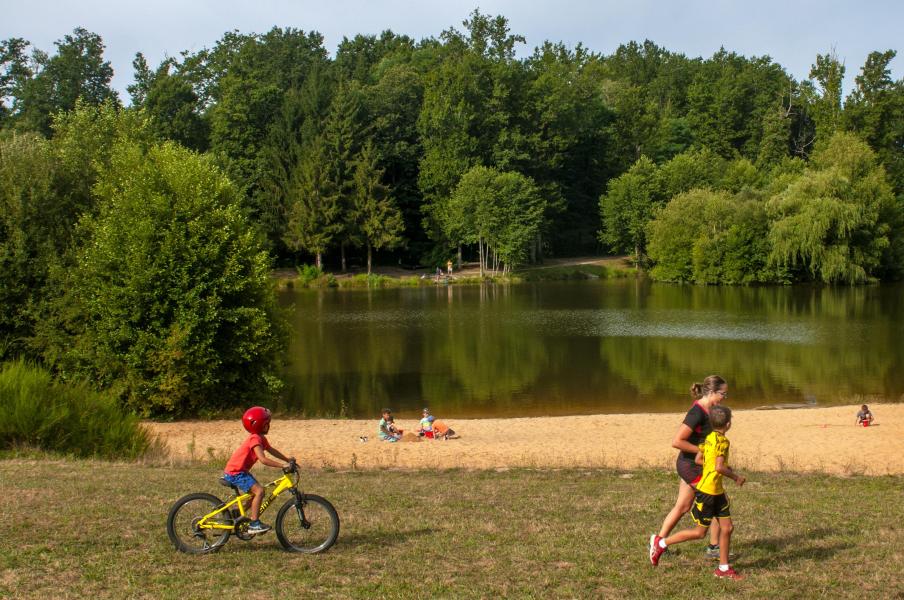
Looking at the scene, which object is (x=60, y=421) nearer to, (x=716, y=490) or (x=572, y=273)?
(x=716, y=490)

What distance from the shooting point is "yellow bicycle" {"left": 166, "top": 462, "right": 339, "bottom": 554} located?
8031 millimetres

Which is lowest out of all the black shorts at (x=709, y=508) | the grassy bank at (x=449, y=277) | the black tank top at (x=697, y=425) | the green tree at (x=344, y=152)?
the black shorts at (x=709, y=508)

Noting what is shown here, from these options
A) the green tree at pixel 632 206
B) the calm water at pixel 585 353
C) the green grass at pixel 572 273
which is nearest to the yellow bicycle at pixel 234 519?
the calm water at pixel 585 353

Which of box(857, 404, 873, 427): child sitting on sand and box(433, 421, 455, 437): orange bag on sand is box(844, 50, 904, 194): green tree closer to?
box(857, 404, 873, 427): child sitting on sand

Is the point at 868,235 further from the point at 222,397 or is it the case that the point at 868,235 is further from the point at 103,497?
the point at 103,497

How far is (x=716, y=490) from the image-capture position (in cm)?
743

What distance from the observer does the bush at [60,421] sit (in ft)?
48.7

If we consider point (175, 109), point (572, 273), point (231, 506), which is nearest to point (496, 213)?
point (572, 273)

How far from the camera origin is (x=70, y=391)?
53.6 ft

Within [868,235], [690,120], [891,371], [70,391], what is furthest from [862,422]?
[690,120]

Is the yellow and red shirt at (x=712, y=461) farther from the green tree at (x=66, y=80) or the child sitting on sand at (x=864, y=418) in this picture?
the green tree at (x=66, y=80)

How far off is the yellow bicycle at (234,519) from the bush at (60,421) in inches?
302

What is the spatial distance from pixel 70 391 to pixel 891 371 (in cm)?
2744

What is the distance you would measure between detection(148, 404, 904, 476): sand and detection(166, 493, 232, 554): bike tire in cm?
662
